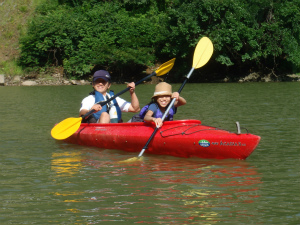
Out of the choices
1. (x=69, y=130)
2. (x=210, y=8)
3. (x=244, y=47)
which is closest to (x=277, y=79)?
(x=244, y=47)

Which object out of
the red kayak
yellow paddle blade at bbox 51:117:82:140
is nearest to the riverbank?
yellow paddle blade at bbox 51:117:82:140

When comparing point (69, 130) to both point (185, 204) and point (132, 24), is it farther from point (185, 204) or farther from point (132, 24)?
point (132, 24)

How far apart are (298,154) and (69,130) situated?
10.7 ft

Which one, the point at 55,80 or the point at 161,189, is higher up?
the point at 161,189

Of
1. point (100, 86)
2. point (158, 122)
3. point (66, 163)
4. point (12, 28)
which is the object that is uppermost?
point (12, 28)

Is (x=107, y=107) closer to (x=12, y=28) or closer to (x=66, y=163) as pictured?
(x=66, y=163)

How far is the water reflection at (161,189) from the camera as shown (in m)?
4.51

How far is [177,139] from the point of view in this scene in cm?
697

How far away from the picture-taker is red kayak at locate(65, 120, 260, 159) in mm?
6582

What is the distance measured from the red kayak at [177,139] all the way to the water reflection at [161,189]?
0.46 feet

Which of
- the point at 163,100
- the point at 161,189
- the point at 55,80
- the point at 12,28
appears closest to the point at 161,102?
the point at 163,100

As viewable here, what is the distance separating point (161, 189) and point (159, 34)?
23221 mm

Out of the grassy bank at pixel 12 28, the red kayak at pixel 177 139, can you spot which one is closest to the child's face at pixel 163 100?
the red kayak at pixel 177 139

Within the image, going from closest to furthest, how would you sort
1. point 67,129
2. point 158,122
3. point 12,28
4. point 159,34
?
point 158,122 < point 67,129 < point 159,34 < point 12,28
